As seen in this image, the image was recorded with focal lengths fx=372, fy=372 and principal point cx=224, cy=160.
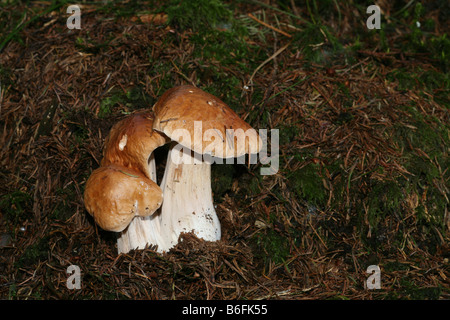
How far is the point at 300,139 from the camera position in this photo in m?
3.34

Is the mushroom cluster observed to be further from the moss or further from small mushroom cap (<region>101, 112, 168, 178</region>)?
the moss

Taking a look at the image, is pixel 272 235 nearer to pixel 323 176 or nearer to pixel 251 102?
pixel 323 176

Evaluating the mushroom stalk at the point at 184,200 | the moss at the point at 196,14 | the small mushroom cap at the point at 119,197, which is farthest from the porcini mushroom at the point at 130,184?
the moss at the point at 196,14

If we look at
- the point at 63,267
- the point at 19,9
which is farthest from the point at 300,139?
the point at 19,9

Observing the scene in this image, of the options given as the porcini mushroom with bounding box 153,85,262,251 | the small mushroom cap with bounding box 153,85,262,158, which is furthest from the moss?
the small mushroom cap with bounding box 153,85,262,158

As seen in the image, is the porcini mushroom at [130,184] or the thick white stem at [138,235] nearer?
the porcini mushroom at [130,184]

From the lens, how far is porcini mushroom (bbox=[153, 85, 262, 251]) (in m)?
2.58

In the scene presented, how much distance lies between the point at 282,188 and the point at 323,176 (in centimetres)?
37

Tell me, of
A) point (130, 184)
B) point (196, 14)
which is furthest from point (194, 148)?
point (196, 14)

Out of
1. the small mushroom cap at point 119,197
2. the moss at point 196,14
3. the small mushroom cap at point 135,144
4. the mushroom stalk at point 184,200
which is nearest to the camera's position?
the small mushroom cap at point 119,197

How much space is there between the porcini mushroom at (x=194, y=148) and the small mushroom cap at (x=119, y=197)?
0.32m

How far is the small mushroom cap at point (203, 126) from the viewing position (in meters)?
2.57

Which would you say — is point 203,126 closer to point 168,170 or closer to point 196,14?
point 168,170

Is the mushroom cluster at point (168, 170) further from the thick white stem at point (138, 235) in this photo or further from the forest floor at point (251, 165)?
the forest floor at point (251, 165)
